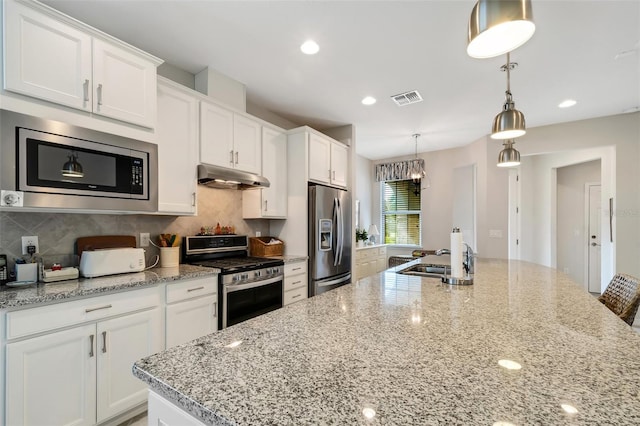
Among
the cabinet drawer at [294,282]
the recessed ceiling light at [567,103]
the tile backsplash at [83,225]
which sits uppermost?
the recessed ceiling light at [567,103]

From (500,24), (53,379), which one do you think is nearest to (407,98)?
(500,24)

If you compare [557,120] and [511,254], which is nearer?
[557,120]

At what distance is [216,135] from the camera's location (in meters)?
2.72

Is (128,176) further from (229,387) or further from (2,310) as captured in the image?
(229,387)

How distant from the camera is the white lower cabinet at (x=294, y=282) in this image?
3.04 meters

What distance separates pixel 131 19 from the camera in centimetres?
207

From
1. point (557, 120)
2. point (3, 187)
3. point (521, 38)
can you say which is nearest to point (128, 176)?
point (3, 187)

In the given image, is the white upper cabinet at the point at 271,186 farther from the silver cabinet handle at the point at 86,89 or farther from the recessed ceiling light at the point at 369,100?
the silver cabinet handle at the point at 86,89

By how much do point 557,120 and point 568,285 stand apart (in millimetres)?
3331

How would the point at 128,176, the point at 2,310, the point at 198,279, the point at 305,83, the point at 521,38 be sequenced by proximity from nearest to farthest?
the point at 521,38 < the point at 2,310 < the point at 128,176 < the point at 198,279 < the point at 305,83

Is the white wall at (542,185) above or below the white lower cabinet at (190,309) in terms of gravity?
above

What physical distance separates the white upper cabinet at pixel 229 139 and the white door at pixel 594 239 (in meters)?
6.07

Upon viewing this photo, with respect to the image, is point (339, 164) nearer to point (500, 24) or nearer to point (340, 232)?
point (340, 232)

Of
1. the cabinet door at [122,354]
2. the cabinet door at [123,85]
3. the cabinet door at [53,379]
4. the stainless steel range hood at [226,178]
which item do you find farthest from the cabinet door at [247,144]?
the cabinet door at [53,379]
